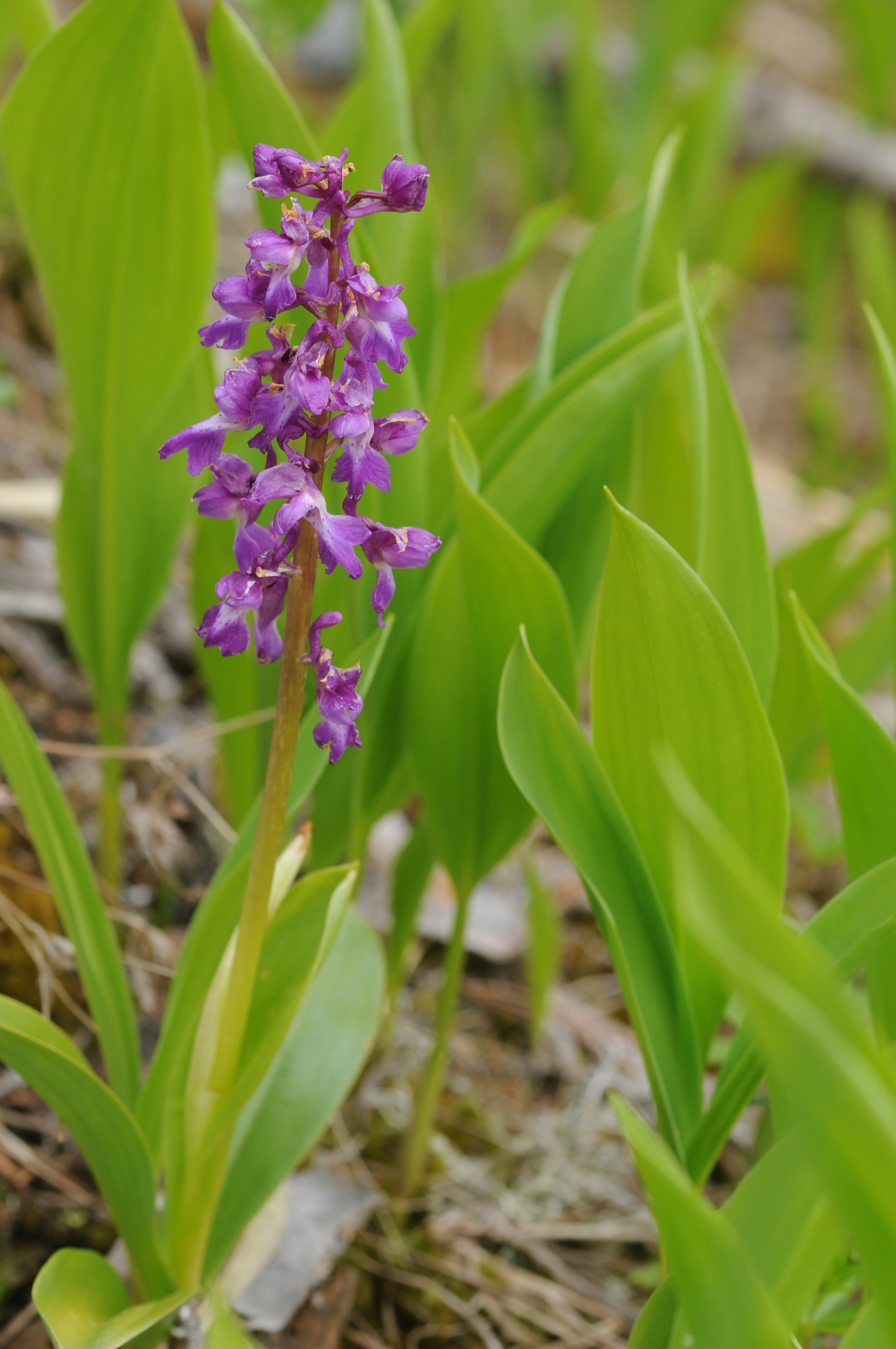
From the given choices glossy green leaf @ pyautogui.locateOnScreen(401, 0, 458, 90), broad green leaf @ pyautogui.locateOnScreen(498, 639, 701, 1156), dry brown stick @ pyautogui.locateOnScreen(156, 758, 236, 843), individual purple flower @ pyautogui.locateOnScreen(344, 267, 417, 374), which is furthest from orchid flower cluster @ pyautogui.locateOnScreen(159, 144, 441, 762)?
glossy green leaf @ pyautogui.locateOnScreen(401, 0, 458, 90)

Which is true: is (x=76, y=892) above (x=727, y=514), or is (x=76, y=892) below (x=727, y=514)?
below

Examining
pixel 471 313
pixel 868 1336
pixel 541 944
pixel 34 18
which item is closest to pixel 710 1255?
pixel 868 1336

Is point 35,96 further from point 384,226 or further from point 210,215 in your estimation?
point 384,226

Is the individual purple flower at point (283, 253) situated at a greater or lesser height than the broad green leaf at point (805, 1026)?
greater

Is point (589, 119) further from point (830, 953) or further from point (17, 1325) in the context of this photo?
point (17, 1325)

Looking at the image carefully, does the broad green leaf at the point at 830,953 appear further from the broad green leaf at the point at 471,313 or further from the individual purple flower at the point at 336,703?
the broad green leaf at the point at 471,313

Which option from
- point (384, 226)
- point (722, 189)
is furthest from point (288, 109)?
point (722, 189)

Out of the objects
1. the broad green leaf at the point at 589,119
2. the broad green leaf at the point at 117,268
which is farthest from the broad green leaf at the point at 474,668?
the broad green leaf at the point at 589,119
